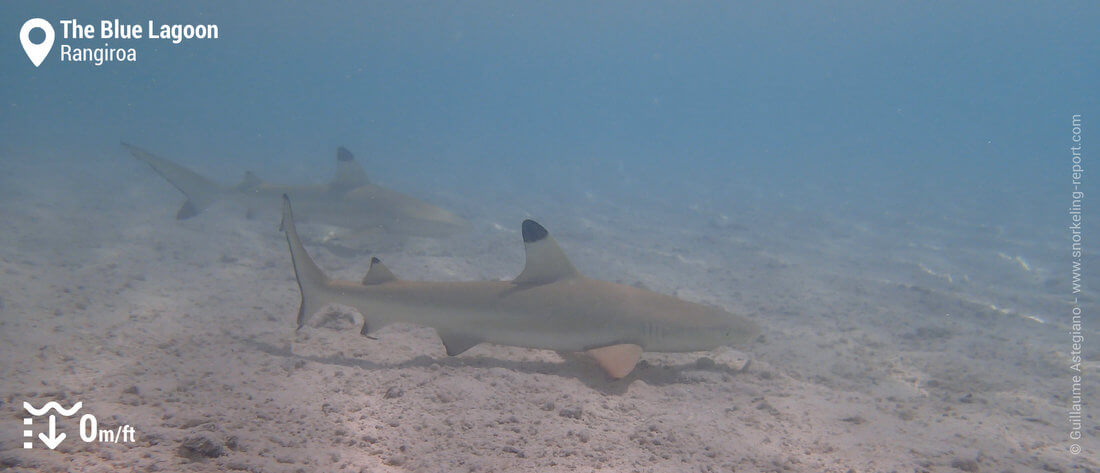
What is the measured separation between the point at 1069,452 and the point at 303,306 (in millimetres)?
5686

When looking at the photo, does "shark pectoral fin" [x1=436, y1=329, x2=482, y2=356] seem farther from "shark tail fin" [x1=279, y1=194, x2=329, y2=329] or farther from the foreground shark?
the foreground shark

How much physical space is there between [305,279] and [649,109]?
20219cm

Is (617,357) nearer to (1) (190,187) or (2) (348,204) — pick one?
(2) (348,204)

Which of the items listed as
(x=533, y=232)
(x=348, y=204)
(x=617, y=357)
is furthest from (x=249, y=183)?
(x=617, y=357)

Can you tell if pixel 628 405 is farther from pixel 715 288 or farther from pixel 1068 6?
pixel 1068 6

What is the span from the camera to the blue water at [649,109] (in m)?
32.0

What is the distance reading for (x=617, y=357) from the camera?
12.7 ft

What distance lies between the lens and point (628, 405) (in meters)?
3.56

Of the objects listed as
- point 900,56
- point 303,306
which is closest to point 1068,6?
point 900,56

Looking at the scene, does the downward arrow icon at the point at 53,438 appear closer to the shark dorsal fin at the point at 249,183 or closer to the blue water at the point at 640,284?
the blue water at the point at 640,284

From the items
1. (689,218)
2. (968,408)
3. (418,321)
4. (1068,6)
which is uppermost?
(1068,6)

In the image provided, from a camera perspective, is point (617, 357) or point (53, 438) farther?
point (617, 357)

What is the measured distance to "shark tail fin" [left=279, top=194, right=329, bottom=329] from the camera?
4.26 metres

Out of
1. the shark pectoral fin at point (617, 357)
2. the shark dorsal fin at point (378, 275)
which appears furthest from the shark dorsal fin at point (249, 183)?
the shark pectoral fin at point (617, 357)
